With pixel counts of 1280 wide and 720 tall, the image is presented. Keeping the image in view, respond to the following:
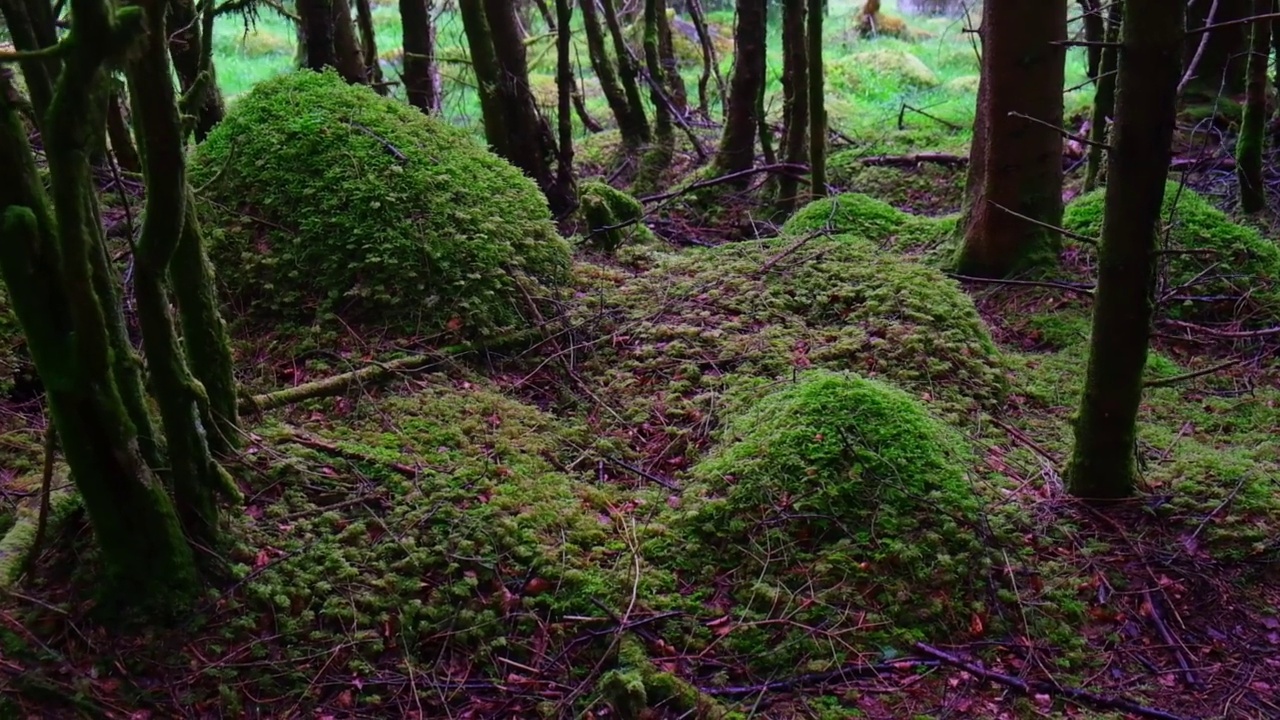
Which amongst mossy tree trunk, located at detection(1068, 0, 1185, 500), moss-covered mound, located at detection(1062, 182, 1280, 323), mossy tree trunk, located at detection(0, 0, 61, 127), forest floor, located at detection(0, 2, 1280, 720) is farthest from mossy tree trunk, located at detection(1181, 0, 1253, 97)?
mossy tree trunk, located at detection(0, 0, 61, 127)

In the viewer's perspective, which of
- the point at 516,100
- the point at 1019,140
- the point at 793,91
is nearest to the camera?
the point at 1019,140

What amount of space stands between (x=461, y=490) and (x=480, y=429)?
0.52 metres

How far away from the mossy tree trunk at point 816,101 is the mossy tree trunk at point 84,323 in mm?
5389

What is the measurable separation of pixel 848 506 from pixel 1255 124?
5.45m

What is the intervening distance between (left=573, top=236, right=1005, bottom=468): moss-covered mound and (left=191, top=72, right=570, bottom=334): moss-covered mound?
1.91ft

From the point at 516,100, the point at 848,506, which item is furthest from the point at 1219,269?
the point at 516,100

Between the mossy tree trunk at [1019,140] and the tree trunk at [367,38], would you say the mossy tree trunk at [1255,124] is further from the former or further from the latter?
the tree trunk at [367,38]

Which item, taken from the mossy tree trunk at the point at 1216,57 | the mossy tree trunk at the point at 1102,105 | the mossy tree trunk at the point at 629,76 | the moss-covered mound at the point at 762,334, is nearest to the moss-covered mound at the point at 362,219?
the moss-covered mound at the point at 762,334

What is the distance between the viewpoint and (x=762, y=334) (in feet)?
15.8

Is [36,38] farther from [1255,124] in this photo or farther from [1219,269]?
[1255,124]

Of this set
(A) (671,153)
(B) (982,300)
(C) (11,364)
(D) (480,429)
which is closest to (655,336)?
(D) (480,429)

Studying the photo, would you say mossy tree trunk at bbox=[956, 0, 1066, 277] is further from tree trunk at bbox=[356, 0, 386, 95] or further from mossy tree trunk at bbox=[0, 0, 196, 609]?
tree trunk at bbox=[356, 0, 386, 95]

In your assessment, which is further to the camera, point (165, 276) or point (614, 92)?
point (614, 92)

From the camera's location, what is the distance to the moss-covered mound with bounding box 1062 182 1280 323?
5.43m
